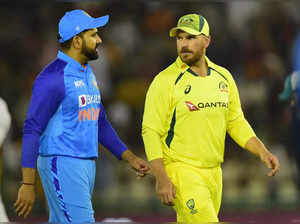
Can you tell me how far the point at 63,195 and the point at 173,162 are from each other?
94 cm

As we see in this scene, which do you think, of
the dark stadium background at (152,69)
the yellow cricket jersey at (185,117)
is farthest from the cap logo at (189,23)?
the dark stadium background at (152,69)

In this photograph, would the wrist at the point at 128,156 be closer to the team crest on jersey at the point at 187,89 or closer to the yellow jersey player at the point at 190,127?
the yellow jersey player at the point at 190,127

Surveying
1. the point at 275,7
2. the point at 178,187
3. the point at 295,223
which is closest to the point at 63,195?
the point at 178,187

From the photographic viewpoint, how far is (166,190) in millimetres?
6215

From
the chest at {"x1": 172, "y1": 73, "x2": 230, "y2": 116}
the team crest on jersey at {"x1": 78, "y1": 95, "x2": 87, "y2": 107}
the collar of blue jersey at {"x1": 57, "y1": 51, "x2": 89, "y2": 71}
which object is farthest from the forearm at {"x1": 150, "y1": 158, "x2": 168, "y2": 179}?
the collar of blue jersey at {"x1": 57, "y1": 51, "x2": 89, "y2": 71}

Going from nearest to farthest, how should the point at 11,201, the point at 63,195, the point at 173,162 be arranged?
the point at 63,195, the point at 173,162, the point at 11,201

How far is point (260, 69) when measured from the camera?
43.5ft

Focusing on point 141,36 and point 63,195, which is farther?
point 141,36

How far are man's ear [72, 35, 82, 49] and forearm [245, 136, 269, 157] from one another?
62.1 inches

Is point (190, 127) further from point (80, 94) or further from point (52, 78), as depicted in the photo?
point (52, 78)

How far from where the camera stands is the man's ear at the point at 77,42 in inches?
252

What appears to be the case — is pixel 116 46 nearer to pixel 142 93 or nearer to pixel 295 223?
pixel 142 93

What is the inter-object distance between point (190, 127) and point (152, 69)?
21.3 feet

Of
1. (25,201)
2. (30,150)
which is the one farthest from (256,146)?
(25,201)
